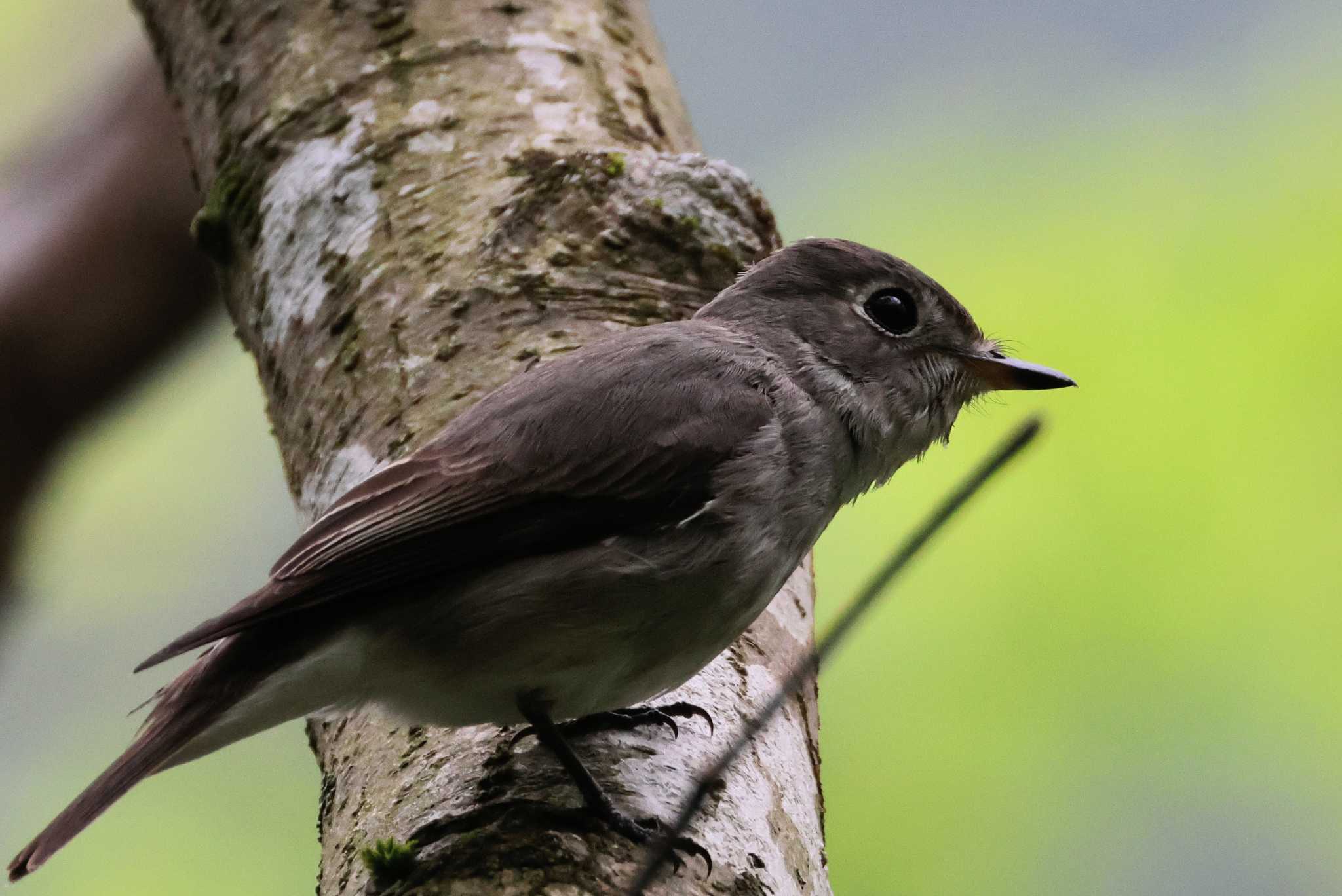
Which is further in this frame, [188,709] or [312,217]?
[312,217]

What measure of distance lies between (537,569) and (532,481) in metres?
0.17

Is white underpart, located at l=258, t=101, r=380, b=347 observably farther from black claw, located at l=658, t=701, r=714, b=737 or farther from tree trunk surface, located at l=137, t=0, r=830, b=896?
black claw, located at l=658, t=701, r=714, b=737

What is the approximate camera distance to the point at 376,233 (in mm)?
3297

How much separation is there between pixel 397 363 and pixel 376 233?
1.40 ft

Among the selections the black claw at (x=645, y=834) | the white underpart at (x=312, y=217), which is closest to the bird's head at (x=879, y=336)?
the white underpart at (x=312, y=217)

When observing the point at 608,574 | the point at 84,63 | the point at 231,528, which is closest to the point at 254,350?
the point at 608,574

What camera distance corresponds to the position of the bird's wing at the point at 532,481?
2.47 m

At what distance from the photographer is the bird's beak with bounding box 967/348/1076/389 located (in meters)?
3.24

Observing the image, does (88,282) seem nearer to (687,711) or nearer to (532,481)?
(532,481)

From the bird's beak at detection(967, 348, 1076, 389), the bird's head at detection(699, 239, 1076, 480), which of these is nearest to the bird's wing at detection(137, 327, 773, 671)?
the bird's head at detection(699, 239, 1076, 480)

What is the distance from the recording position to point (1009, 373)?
10.7ft

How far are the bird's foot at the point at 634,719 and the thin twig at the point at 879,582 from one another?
1.32 m

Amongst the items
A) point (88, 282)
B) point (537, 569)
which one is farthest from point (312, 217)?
point (88, 282)

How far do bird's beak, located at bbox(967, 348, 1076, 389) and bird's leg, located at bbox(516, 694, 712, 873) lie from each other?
1396 mm
